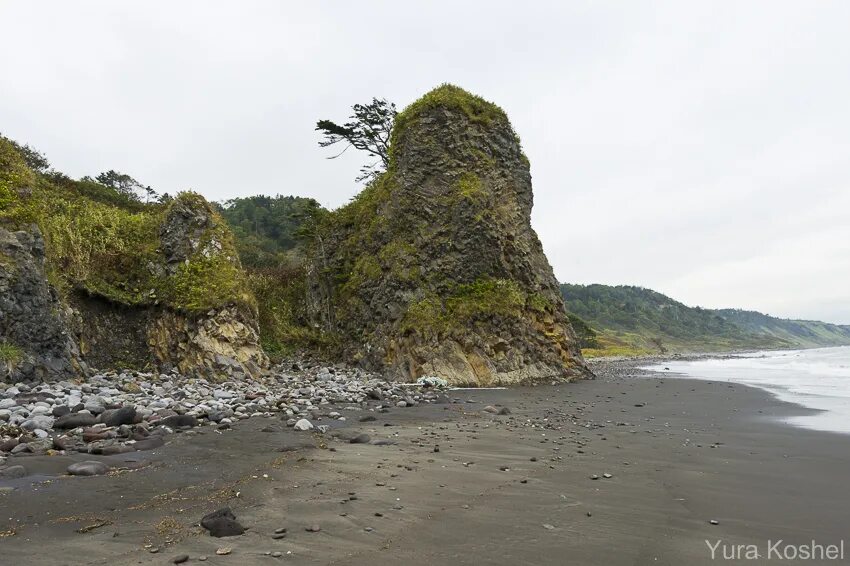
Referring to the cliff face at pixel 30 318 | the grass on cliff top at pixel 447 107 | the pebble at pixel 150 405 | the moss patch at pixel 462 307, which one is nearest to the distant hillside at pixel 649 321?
the grass on cliff top at pixel 447 107

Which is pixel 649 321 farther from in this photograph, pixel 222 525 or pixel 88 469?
pixel 222 525

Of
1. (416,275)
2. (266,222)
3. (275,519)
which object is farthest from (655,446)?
(266,222)

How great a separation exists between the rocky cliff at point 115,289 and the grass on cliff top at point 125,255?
0.04m

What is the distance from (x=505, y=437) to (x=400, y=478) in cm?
337

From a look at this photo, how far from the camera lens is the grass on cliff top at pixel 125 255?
1468 centimetres

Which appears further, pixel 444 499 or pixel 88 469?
pixel 88 469

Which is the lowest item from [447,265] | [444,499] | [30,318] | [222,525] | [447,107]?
[444,499]

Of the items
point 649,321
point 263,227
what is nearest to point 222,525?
point 263,227

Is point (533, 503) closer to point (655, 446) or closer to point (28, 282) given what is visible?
point (655, 446)

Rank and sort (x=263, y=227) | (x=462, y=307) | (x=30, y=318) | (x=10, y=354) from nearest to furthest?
(x=10, y=354)
(x=30, y=318)
(x=462, y=307)
(x=263, y=227)

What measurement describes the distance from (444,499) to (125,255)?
17194 mm

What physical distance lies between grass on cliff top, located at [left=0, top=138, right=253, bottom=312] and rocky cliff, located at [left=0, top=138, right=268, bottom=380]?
38 mm

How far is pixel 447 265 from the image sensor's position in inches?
842

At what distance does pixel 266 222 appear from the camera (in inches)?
2029
